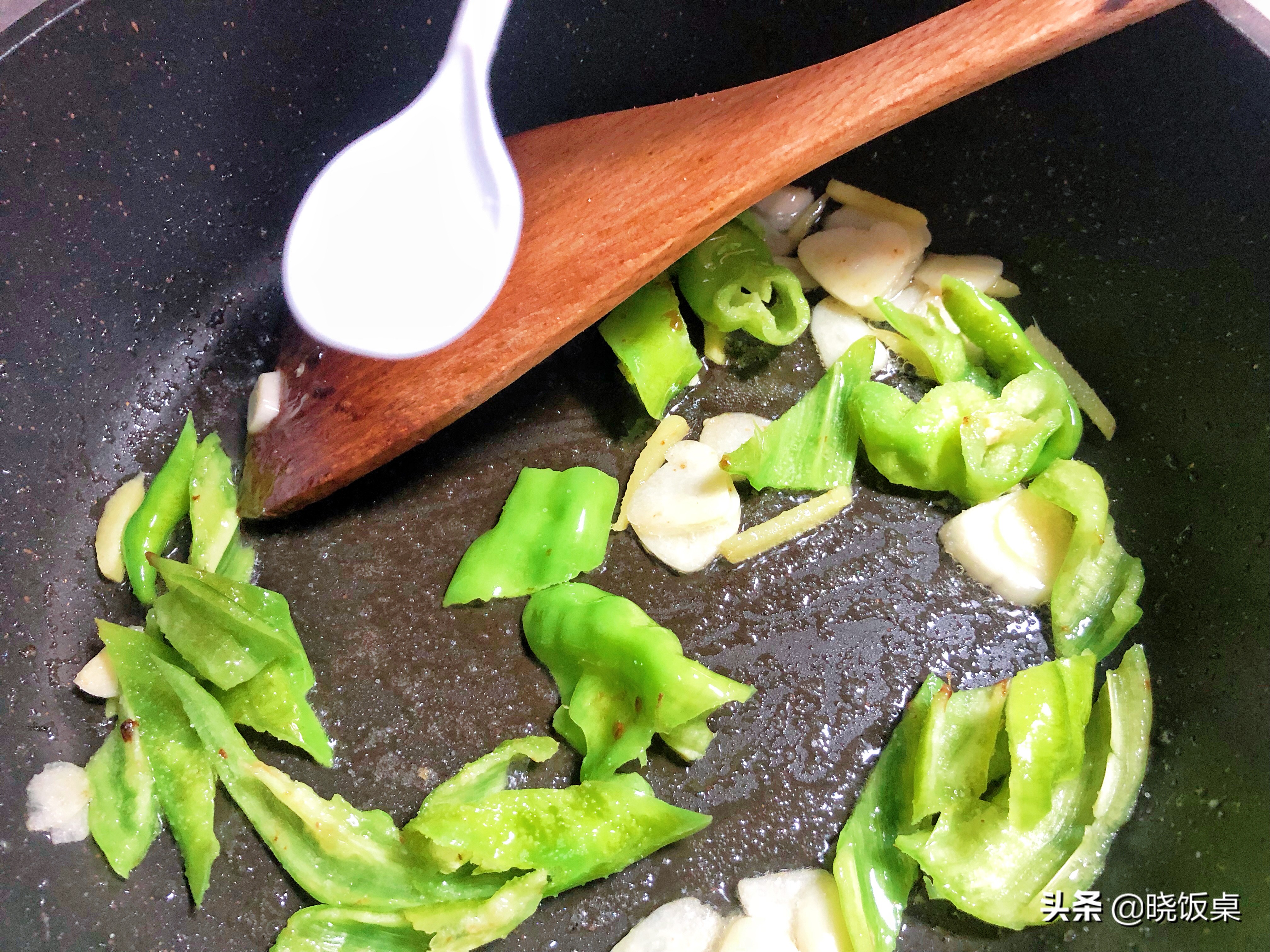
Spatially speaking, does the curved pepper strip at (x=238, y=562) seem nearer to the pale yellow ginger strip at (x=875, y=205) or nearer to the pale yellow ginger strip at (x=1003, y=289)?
the pale yellow ginger strip at (x=875, y=205)

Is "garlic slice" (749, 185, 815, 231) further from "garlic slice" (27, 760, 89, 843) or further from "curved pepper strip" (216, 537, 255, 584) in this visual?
"garlic slice" (27, 760, 89, 843)

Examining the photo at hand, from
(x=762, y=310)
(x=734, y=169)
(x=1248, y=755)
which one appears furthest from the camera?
(x=762, y=310)

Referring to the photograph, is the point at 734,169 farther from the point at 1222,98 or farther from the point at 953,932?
the point at 953,932

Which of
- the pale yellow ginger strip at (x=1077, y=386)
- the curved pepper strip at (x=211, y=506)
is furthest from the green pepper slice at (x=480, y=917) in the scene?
the pale yellow ginger strip at (x=1077, y=386)

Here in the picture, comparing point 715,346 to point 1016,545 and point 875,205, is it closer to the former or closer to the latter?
point 875,205

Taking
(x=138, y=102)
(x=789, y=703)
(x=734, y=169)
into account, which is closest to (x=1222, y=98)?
(x=734, y=169)

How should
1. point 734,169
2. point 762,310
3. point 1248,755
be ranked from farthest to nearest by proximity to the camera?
point 762,310 → point 734,169 → point 1248,755

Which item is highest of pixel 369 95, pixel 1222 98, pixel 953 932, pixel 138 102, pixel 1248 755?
pixel 138 102
